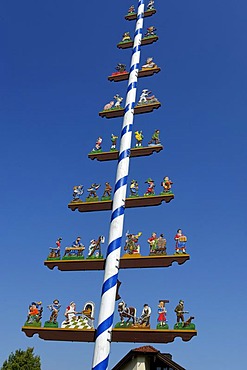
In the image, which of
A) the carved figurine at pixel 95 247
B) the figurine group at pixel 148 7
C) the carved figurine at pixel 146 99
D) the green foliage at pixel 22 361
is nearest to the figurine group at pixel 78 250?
the carved figurine at pixel 95 247

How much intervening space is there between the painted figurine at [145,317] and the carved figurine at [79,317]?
31.8 inches

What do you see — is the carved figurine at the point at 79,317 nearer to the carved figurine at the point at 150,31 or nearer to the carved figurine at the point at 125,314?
the carved figurine at the point at 125,314

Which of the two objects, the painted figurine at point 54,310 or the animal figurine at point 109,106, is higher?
the animal figurine at point 109,106

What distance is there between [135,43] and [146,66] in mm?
602

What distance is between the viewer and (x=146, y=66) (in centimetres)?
939

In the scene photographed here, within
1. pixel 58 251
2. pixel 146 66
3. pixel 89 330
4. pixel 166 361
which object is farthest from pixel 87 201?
pixel 166 361

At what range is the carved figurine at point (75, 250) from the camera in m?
7.68

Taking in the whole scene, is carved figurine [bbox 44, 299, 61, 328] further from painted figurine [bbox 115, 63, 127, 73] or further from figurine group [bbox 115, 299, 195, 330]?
painted figurine [bbox 115, 63, 127, 73]

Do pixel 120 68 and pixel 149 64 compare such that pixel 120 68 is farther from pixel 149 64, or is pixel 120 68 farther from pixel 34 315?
pixel 34 315

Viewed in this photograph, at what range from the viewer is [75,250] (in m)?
7.75

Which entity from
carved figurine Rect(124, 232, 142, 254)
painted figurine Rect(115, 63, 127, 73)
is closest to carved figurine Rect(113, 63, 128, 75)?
painted figurine Rect(115, 63, 127, 73)

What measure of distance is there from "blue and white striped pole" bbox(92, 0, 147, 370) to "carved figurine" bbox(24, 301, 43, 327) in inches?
57.9

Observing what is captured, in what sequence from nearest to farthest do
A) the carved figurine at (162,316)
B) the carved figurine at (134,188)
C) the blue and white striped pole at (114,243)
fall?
the blue and white striped pole at (114,243), the carved figurine at (162,316), the carved figurine at (134,188)

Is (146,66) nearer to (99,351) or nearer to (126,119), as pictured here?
(126,119)
